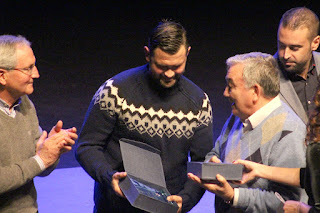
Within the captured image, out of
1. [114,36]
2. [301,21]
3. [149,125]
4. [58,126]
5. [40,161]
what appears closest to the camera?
[40,161]

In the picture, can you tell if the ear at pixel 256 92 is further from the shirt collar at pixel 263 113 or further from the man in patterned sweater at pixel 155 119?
the man in patterned sweater at pixel 155 119

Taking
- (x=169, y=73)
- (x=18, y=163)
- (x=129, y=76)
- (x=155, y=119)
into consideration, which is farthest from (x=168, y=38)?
(x=18, y=163)

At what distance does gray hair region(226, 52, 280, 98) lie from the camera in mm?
2672

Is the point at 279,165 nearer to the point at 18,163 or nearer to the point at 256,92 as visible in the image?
the point at 256,92

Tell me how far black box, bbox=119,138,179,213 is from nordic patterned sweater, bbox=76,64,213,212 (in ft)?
0.49

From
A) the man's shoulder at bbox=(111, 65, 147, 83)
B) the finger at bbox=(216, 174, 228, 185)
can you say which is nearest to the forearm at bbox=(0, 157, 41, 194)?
the man's shoulder at bbox=(111, 65, 147, 83)

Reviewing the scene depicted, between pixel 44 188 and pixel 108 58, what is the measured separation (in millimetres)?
3713

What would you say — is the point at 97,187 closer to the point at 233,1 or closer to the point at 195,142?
the point at 195,142

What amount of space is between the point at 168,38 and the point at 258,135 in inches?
26.1

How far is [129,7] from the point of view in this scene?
9109 millimetres

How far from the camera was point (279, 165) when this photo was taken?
8.26 ft

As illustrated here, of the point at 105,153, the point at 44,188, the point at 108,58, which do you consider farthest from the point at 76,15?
the point at 105,153

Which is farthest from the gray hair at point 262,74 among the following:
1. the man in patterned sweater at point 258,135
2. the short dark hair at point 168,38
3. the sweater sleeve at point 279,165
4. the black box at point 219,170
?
the black box at point 219,170

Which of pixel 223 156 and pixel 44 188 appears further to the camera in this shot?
pixel 44 188
